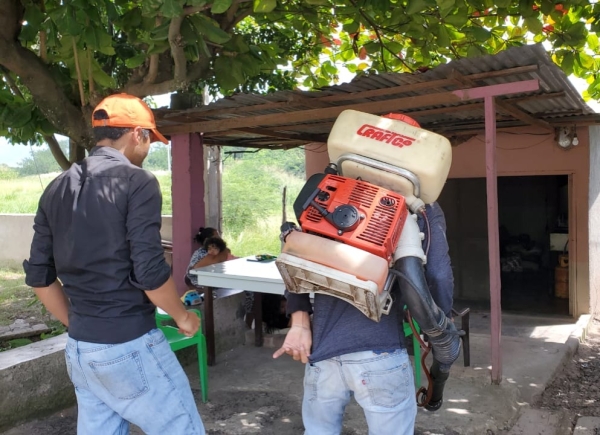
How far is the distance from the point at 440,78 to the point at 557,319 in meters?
4.52

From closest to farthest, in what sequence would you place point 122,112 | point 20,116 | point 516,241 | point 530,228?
point 122,112 < point 20,116 < point 516,241 < point 530,228

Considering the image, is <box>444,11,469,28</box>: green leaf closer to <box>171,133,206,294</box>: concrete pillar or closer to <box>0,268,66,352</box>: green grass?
<box>171,133,206,294</box>: concrete pillar

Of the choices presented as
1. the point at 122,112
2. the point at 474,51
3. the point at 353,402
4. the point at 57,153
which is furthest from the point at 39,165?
the point at 122,112

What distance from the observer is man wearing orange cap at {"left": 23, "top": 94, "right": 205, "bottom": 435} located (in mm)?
1905

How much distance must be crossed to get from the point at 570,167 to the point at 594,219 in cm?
71

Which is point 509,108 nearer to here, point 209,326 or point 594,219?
point 594,219

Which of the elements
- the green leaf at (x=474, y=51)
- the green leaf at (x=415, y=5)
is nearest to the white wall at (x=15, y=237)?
the green leaf at (x=474, y=51)

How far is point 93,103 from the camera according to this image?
12.8 feet

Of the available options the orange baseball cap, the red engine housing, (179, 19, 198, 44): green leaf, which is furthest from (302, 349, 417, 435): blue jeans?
(179, 19, 198, 44): green leaf

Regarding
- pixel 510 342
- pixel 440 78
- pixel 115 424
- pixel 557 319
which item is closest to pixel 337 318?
pixel 115 424

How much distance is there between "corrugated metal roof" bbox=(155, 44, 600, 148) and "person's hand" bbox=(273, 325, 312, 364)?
2436mm

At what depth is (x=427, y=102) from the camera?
14.0ft

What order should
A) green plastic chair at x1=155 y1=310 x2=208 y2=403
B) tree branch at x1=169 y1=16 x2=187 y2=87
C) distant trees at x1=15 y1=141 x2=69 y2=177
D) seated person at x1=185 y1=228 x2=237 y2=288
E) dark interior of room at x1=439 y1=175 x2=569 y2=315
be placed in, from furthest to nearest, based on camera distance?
1. distant trees at x1=15 y1=141 x2=69 y2=177
2. dark interior of room at x1=439 y1=175 x2=569 y2=315
3. seated person at x1=185 y1=228 x2=237 y2=288
4. green plastic chair at x1=155 y1=310 x2=208 y2=403
5. tree branch at x1=169 y1=16 x2=187 y2=87

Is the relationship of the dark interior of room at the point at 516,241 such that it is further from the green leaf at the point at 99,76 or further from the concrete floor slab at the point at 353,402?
the green leaf at the point at 99,76
